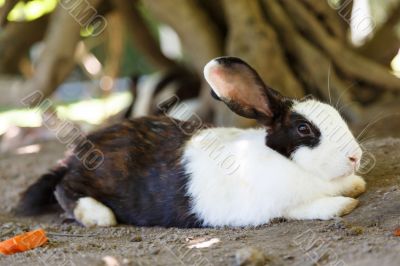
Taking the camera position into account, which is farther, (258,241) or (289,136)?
(289,136)

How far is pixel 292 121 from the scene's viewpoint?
10.1ft

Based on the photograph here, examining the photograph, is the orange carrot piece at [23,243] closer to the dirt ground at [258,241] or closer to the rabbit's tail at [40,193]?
the dirt ground at [258,241]

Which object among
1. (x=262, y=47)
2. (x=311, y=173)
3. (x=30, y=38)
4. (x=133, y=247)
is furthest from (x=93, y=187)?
(x=30, y=38)

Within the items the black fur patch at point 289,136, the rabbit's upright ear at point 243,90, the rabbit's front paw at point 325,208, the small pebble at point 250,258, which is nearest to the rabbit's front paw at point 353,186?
the rabbit's front paw at point 325,208

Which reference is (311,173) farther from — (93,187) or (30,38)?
(30,38)

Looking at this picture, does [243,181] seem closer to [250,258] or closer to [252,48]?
[250,258]

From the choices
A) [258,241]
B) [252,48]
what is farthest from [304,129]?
[252,48]

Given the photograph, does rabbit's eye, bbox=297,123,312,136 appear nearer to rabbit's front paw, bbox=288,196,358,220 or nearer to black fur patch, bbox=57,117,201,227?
rabbit's front paw, bbox=288,196,358,220

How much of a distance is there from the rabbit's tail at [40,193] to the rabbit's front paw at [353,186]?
5.10ft

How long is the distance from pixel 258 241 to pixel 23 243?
1001mm

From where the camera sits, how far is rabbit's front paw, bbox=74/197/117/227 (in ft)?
11.5

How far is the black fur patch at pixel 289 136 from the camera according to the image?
3.03 m

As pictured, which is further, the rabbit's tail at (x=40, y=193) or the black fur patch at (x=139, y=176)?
the rabbit's tail at (x=40, y=193)

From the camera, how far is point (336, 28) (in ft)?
18.5
